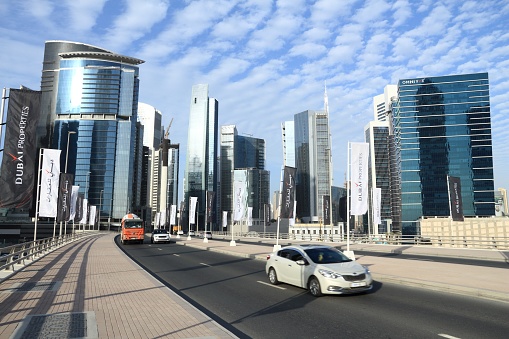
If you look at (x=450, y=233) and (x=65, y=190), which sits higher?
(x=65, y=190)

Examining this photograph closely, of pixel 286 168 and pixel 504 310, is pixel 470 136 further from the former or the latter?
pixel 504 310

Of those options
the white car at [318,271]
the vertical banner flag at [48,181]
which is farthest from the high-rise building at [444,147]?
the white car at [318,271]

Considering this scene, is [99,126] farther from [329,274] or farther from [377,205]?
[329,274]

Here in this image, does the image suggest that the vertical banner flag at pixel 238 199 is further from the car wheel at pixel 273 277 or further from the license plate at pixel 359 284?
the license plate at pixel 359 284

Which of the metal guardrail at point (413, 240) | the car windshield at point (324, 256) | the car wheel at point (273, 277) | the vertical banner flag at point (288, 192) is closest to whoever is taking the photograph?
the car windshield at point (324, 256)

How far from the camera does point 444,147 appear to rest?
169250 millimetres

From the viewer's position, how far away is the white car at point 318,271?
1120 cm

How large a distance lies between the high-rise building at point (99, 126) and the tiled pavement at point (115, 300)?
530 ft

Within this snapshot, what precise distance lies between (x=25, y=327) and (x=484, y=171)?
613 feet

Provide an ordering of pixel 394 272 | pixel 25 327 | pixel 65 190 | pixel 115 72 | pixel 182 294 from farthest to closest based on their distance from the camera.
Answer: pixel 115 72
pixel 65 190
pixel 394 272
pixel 182 294
pixel 25 327

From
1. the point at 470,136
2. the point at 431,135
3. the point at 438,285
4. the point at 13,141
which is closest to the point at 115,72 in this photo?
the point at 431,135

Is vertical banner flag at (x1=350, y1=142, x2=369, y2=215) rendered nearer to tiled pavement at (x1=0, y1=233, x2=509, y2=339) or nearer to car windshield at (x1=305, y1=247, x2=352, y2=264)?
tiled pavement at (x1=0, y1=233, x2=509, y2=339)

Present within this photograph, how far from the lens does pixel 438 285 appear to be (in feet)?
40.9

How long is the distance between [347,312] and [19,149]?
15.6m
